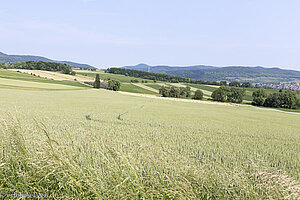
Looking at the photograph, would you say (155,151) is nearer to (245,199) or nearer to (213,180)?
(213,180)

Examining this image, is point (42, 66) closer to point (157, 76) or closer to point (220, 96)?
point (157, 76)

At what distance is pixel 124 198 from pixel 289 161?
7.33 meters

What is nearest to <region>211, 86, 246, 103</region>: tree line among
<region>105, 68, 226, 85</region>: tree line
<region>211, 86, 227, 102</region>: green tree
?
<region>211, 86, 227, 102</region>: green tree

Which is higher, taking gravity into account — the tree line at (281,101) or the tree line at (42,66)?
the tree line at (42,66)

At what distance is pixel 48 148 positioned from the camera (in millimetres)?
Answer: 3453

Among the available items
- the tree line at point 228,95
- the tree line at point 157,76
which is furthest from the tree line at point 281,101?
the tree line at point 157,76

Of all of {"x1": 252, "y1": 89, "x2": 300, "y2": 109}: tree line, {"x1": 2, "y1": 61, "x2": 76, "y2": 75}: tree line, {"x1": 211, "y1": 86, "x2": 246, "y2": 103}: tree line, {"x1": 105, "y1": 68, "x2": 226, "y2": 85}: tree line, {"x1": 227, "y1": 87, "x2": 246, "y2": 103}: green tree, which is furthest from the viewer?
{"x1": 105, "y1": 68, "x2": 226, "y2": 85}: tree line

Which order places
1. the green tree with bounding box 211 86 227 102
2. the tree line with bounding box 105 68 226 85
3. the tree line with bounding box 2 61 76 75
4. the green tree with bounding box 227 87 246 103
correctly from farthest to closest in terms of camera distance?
the tree line with bounding box 105 68 226 85 < the tree line with bounding box 2 61 76 75 < the green tree with bounding box 227 87 246 103 < the green tree with bounding box 211 86 227 102

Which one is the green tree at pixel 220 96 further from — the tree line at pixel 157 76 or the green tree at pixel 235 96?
the tree line at pixel 157 76

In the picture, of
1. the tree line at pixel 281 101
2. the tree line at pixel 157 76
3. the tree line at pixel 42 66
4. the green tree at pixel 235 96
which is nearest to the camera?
the tree line at pixel 281 101

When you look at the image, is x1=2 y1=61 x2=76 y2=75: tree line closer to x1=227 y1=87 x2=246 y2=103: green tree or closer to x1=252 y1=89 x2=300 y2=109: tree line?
x1=227 y1=87 x2=246 y2=103: green tree

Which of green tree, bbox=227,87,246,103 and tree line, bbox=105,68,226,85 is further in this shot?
tree line, bbox=105,68,226,85

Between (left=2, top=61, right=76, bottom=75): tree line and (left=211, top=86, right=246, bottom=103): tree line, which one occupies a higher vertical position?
(left=2, top=61, right=76, bottom=75): tree line

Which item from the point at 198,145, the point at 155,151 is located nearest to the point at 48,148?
the point at 155,151
